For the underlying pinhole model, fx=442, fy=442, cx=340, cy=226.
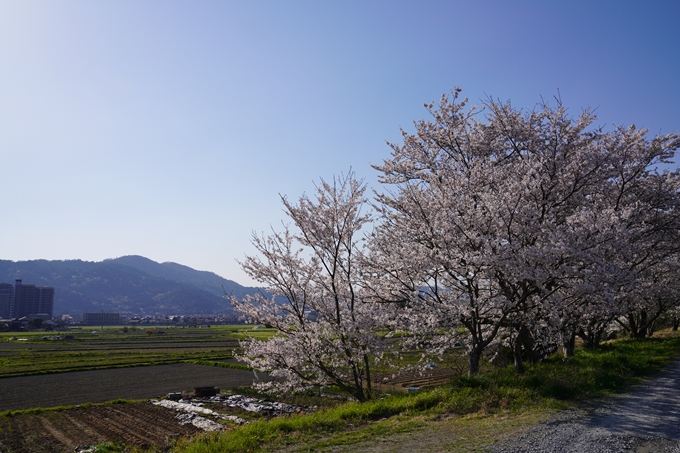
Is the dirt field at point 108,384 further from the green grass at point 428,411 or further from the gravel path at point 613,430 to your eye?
the gravel path at point 613,430

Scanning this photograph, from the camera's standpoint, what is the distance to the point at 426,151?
47.8 feet

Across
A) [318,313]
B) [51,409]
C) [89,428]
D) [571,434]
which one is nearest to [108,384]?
[51,409]

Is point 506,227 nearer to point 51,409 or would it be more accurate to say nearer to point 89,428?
point 89,428

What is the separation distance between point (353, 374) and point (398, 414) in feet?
7.88

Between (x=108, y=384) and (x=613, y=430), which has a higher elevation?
(x=613, y=430)

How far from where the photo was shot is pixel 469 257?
32.1 ft

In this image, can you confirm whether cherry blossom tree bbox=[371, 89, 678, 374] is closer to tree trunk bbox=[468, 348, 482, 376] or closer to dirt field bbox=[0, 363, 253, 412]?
tree trunk bbox=[468, 348, 482, 376]

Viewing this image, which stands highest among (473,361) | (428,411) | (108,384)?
(473,361)

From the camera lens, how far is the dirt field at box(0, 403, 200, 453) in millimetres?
18531

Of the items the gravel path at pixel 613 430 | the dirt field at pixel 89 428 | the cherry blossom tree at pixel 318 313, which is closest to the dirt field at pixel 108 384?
the dirt field at pixel 89 428

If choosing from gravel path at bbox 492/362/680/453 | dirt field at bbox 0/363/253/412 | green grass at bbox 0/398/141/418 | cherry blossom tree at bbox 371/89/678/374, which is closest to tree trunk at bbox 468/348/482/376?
cherry blossom tree at bbox 371/89/678/374

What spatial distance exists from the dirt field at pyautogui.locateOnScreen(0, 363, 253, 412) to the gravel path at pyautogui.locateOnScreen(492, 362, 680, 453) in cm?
2975

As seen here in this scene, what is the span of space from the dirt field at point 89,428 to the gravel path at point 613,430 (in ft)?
46.8

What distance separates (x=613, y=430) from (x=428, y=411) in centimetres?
330
